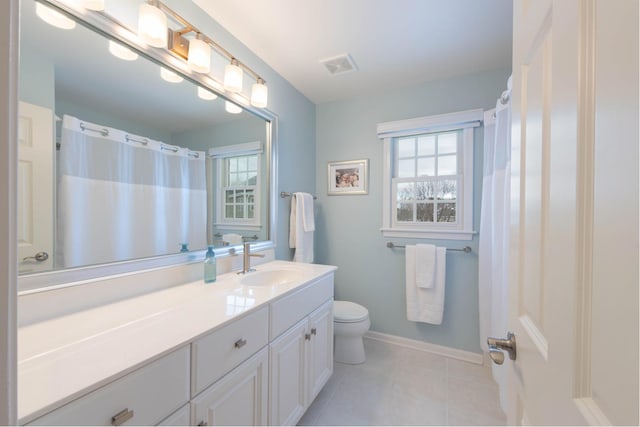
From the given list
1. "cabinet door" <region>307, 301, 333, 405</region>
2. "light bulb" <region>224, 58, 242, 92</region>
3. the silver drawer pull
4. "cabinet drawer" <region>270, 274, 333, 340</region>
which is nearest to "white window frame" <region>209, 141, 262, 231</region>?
"light bulb" <region>224, 58, 242, 92</region>

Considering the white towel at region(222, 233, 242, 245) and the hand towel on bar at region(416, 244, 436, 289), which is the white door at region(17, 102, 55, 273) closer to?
the white towel at region(222, 233, 242, 245)

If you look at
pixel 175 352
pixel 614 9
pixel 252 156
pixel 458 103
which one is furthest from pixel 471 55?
pixel 175 352

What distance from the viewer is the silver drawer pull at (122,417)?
0.58 metres

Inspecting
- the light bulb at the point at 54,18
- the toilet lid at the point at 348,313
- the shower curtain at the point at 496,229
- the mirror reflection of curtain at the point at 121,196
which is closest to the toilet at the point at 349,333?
the toilet lid at the point at 348,313

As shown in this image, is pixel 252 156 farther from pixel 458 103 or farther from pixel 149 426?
pixel 458 103

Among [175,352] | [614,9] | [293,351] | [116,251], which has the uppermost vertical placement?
[614,9]

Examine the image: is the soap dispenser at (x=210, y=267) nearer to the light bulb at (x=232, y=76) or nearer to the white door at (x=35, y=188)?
the white door at (x=35, y=188)

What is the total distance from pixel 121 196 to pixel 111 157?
0.17m

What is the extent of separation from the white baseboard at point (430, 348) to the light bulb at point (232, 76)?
7.64 feet

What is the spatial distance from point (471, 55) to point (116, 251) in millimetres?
2463

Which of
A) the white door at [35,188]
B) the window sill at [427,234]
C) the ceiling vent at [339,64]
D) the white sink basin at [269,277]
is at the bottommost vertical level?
the white sink basin at [269,277]

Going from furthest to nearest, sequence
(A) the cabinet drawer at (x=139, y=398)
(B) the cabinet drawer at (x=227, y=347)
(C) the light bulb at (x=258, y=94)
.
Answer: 1. (C) the light bulb at (x=258, y=94)
2. (B) the cabinet drawer at (x=227, y=347)
3. (A) the cabinet drawer at (x=139, y=398)

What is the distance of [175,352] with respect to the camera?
71cm

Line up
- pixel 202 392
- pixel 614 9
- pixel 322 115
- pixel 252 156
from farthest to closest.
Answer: pixel 322 115 → pixel 252 156 → pixel 202 392 → pixel 614 9
